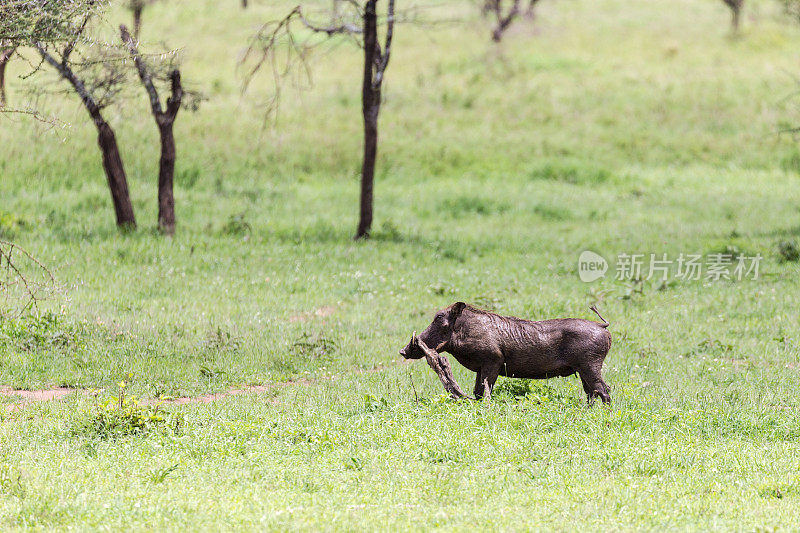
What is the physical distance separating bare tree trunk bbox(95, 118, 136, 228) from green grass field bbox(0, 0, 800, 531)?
28.7 inches

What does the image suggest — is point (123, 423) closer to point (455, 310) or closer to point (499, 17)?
point (455, 310)

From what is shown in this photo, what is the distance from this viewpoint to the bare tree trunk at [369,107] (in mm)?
22688

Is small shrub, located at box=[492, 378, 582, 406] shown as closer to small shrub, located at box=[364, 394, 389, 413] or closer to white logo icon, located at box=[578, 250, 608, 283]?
small shrub, located at box=[364, 394, 389, 413]

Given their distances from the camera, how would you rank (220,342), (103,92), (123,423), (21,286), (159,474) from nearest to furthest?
(159,474)
(123,423)
(220,342)
(21,286)
(103,92)

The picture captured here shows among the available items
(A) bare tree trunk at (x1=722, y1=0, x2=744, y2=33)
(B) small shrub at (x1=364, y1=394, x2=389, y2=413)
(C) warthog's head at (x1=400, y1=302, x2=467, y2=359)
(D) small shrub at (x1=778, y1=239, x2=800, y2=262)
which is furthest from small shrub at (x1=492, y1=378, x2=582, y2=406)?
(A) bare tree trunk at (x1=722, y1=0, x2=744, y2=33)

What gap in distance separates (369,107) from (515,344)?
14.2 m

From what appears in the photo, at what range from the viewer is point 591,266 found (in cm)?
2077

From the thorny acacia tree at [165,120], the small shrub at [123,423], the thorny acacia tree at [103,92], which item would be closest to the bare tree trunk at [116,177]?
the thorny acacia tree at [103,92]

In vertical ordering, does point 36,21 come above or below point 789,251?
above

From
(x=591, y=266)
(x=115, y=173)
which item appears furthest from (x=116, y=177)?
(x=591, y=266)

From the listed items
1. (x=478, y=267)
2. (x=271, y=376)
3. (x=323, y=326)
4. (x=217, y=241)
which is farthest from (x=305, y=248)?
(x=271, y=376)

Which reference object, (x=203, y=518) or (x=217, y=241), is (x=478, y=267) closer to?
(x=217, y=241)

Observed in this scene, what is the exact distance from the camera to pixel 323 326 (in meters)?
15.5

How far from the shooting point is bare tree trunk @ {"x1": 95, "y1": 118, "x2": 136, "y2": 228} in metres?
22.3
